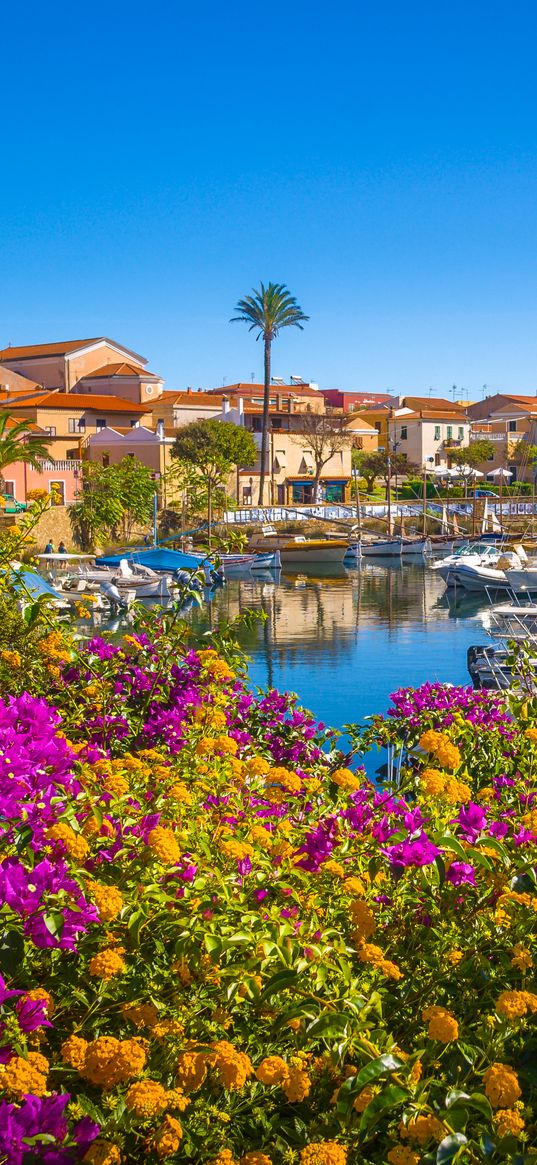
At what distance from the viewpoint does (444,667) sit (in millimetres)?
27516

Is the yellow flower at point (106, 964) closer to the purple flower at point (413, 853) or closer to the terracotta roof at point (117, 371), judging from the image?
the purple flower at point (413, 853)

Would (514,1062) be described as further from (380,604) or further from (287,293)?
(287,293)

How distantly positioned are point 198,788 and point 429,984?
1434 mm

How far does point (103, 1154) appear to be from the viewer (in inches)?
108

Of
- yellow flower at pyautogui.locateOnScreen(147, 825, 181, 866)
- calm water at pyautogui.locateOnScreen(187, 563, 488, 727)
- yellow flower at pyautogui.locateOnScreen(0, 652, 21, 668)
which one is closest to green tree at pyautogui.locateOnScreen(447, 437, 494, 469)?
calm water at pyautogui.locateOnScreen(187, 563, 488, 727)

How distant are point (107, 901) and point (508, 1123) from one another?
1211 millimetres

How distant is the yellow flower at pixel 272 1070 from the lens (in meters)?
2.80

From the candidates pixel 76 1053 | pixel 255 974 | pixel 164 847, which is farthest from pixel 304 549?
pixel 76 1053

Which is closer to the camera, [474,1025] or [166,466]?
[474,1025]

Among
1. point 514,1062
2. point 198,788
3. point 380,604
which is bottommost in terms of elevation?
point 380,604

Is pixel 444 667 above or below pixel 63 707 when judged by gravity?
below

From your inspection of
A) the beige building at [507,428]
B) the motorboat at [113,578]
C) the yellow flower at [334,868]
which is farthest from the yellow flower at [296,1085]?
the beige building at [507,428]

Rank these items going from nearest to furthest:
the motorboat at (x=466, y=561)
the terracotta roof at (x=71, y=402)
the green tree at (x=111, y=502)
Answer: the motorboat at (x=466, y=561)
the green tree at (x=111, y=502)
the terracotta roof at (x=71, y=402)

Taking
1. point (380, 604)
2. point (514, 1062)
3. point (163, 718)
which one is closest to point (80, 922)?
point (514, 1062)
